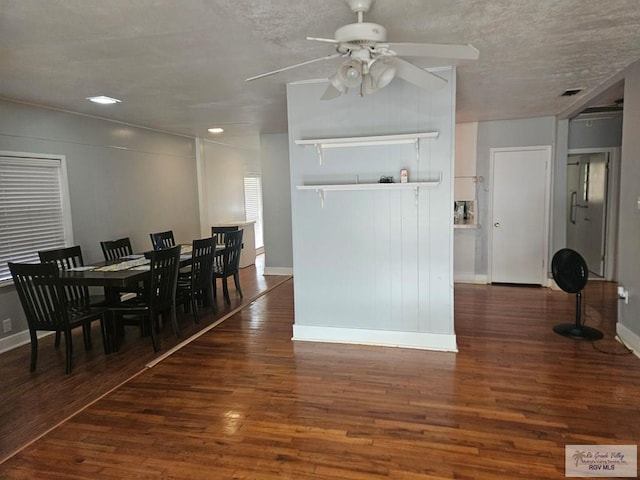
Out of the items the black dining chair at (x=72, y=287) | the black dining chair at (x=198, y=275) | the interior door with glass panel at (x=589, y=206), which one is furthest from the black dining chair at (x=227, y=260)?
the interior door with glass panel at (x=589, y=206)

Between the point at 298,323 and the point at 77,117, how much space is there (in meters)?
3.49

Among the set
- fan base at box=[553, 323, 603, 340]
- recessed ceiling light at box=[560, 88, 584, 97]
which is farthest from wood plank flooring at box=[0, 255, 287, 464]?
recessed ceiling light at box=[560, 88, 584, 97]

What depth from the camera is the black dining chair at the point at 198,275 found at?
14.6 ft

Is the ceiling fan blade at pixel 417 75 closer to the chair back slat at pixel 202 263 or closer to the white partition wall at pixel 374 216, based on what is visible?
the white partition wall at pixel 374 216

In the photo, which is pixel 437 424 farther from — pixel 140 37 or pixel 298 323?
pixel 140 37

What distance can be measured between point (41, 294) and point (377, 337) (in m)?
2.86

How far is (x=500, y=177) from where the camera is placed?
5.91 m

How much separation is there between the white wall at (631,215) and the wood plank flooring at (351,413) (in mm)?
245

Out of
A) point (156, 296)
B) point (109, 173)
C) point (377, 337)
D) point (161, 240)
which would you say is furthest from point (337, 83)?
point (109, 173)

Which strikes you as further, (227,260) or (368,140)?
(227,260)

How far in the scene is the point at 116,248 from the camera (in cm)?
495

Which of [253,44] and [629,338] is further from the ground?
[253,44]

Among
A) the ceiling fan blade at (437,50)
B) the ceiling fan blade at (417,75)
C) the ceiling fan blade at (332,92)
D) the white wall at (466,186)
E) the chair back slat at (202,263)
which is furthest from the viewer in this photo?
the white wall at (466,186)

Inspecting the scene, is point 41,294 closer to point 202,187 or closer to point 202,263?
point 202,263
